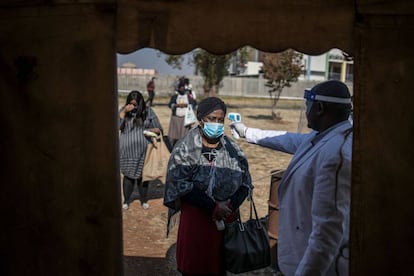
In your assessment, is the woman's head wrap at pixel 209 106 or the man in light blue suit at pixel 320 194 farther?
the woman's head wrap at pixel 209 106

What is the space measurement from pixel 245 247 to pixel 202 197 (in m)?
0.47

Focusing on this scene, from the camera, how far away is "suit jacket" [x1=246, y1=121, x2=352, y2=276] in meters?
2.21

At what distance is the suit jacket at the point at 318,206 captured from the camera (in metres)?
2.21

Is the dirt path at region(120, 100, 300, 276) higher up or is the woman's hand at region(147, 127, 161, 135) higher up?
the woman's hand at region(147, 127, 161, 135)

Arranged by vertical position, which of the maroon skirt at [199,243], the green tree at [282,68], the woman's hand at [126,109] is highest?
the green tree at [282,68]

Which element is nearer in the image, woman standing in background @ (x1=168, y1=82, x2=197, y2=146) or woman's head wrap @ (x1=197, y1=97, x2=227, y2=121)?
woman's head wrap @ (x1=197, y1=97, x2=227, y2=121)

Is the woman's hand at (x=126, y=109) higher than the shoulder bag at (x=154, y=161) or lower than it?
higher

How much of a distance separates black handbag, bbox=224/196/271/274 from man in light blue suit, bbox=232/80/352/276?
582 millimetres

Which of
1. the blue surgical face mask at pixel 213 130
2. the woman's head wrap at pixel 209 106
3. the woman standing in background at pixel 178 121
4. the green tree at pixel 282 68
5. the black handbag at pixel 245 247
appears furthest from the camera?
the green tree at pixel 282 68

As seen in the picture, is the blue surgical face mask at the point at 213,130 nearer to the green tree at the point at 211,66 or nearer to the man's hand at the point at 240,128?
the man's hand at the point at 240,128

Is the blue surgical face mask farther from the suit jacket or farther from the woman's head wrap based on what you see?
the suit jacket

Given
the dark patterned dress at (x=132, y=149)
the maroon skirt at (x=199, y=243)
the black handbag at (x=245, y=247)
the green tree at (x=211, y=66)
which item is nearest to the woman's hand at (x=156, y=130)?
the dark patterned dress at (x=132, y=149)

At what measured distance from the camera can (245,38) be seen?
6.16 feet

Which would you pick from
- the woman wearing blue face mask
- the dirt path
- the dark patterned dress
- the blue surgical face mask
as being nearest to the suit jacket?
the woman wearing blue face mask
